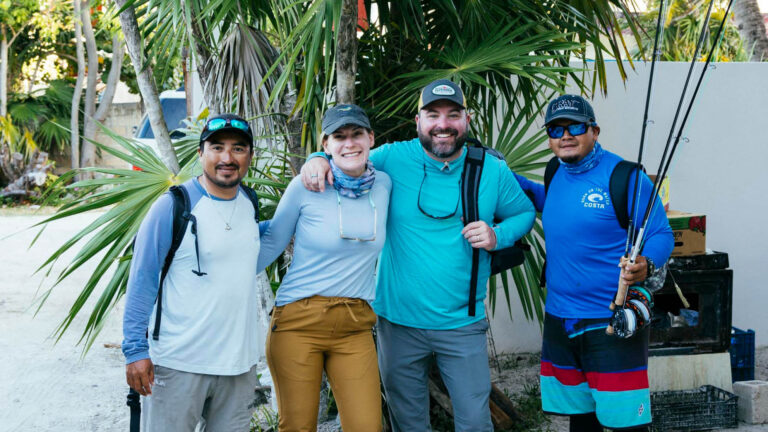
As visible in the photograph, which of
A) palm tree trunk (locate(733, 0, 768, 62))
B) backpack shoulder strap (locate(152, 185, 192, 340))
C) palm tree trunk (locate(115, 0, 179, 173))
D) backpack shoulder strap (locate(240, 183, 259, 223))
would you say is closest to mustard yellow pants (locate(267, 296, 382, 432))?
backpack shoulder strap (locate(240, 183, 259, 223))

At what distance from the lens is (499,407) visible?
14.4ft

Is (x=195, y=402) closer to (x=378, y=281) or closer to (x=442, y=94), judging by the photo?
(x=378, y=281)

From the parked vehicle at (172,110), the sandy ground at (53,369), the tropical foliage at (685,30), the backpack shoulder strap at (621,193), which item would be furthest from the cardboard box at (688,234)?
the parked vehicle at (172,110)

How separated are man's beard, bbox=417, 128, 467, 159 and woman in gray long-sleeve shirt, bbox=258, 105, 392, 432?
0.83 feet

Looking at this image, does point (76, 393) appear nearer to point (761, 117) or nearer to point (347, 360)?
point (347, 360)

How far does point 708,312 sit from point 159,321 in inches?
Result: 132

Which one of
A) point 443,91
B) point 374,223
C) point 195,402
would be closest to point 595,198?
point 443,91

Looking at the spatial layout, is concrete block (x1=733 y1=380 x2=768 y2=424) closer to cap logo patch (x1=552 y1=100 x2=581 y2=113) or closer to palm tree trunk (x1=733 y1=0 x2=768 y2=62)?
cap logo patch (x1=552 y1=100 x2=581 y2=113)

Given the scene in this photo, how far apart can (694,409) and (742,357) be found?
797 millimetres

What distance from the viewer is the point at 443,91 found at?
302 centimetres

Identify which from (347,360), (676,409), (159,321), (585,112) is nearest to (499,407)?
(676,409)

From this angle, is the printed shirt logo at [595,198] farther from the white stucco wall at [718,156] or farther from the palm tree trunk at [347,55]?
the white stucco wall at [718,156]

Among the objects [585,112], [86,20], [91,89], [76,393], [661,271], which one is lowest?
[76,393]

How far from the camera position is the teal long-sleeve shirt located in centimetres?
305
